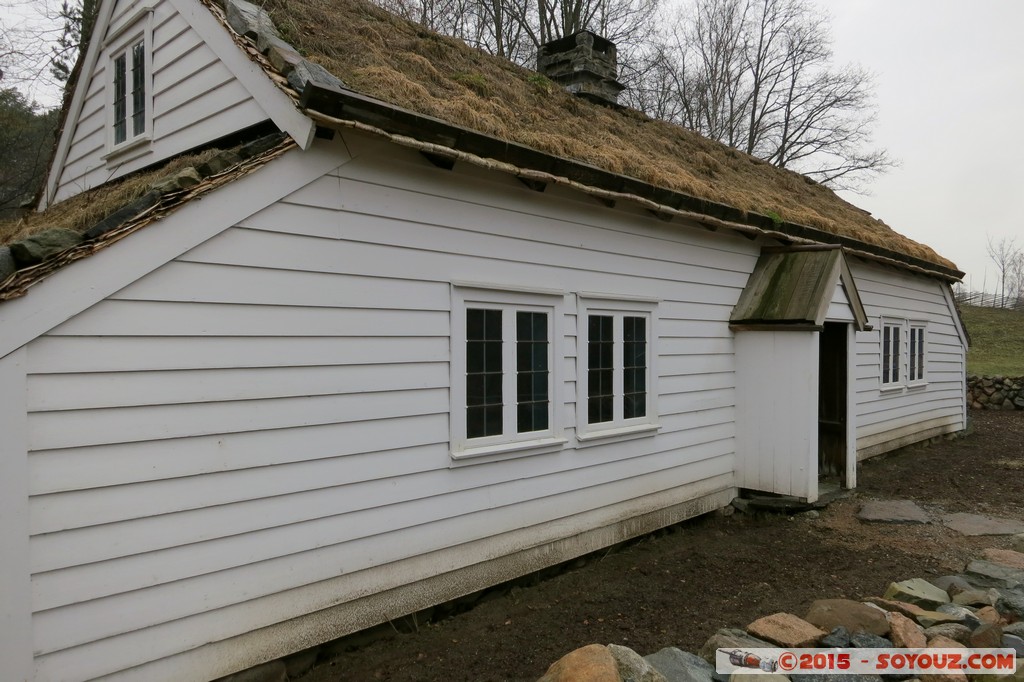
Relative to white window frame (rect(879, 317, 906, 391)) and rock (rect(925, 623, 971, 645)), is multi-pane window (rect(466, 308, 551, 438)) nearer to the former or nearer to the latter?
rock (rect(925, 623, 971, 645))

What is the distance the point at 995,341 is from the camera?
29.0 meters

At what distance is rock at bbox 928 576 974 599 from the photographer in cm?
514

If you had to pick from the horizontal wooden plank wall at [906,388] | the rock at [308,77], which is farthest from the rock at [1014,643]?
the horizontal wooden plank wall at [906,388]

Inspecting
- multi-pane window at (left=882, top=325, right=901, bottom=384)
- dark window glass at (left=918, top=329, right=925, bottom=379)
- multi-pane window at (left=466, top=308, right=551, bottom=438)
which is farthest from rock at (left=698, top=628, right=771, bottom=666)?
dark window glass at (left=918, top=329, right=925, bottom=379)

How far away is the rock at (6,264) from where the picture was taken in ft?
10.1

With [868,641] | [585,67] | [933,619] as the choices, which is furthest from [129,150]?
[933,619]

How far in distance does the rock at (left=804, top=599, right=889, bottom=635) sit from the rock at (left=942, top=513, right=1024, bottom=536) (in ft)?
13.1

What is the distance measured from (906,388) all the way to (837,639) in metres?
10.1

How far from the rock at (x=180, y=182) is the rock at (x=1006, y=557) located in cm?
707

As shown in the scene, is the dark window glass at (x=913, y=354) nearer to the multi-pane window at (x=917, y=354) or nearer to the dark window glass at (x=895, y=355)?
the multi-pane window at (x=917, y=354)

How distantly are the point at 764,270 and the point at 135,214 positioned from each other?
7.26 m

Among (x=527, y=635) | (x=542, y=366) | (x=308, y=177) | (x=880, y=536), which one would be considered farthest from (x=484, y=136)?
(x=880, y=536)

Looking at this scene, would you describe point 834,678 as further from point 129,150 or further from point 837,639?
point 129,150

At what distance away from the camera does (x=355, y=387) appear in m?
4.45
